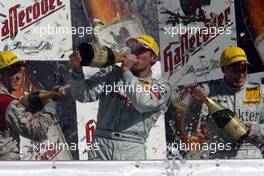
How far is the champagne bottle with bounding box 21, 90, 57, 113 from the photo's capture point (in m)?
4.92

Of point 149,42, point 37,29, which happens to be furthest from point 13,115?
point 149,42

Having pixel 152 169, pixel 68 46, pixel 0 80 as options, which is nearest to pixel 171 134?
pixel 152 169

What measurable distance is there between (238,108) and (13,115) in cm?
166

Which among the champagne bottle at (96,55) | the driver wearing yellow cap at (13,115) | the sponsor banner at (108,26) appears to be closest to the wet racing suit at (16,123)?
the driver wearing yellow cap at (13,115)

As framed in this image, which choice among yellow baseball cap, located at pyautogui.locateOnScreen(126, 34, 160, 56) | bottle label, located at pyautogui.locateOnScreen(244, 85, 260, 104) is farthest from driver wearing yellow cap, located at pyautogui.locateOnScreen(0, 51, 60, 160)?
bottle label, located at pyautogui.locateOnScreen(244, 85, 260, 104)

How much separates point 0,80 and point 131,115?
0.99 meters

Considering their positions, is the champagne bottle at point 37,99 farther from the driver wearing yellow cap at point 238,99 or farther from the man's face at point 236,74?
the man's face at point 236,74

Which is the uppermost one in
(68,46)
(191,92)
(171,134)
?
(68,46)

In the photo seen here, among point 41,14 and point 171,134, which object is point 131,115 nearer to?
point 171,134

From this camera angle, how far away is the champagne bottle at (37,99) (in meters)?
4.92

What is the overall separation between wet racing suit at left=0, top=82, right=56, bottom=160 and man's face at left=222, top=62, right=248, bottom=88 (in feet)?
4.28

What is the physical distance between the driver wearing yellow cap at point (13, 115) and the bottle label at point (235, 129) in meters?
A: 1.29

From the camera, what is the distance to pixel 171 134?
5020mm

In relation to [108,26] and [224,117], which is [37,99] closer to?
[108,26]
